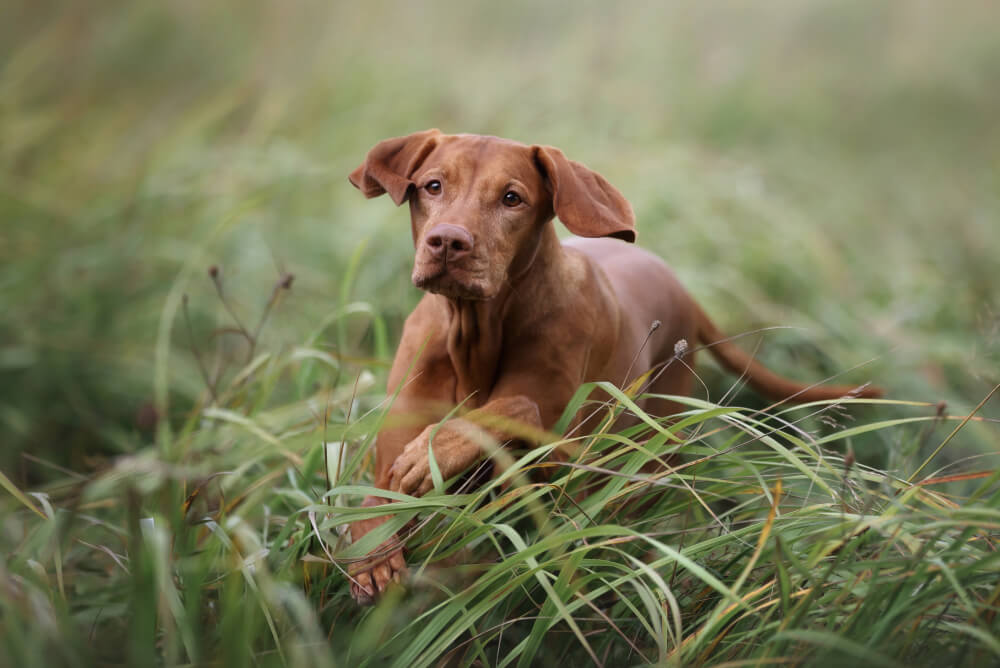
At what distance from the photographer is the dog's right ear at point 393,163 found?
225 centimetres

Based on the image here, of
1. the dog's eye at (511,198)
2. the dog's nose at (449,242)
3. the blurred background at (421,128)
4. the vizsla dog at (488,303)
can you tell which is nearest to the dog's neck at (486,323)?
the vizsla dog at (488,303)

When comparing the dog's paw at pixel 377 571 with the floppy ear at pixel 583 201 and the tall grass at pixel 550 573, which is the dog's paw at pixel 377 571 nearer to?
the tall grass at pixel 550 573

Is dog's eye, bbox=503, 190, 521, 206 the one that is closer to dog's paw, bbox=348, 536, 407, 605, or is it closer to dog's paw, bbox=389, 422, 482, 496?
dog's paw, bbox=389, 422, 482, 496

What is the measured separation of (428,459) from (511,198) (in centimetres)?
62

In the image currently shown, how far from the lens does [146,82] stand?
6.33 metres

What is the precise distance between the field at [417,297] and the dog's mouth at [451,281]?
14.7 inches

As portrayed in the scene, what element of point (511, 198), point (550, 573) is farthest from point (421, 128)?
point (550, 573)

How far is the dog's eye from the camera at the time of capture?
7.06ft

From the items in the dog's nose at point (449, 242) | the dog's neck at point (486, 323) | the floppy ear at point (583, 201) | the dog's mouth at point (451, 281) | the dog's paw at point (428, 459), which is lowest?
the dog's paw at point (428, 459)

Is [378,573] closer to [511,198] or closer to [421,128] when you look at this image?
[511,198]

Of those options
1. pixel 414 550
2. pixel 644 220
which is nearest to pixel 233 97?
pixel 644 220

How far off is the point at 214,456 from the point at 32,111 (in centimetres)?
329

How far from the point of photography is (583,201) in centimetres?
217

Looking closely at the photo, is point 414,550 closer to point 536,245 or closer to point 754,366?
point 536,245
